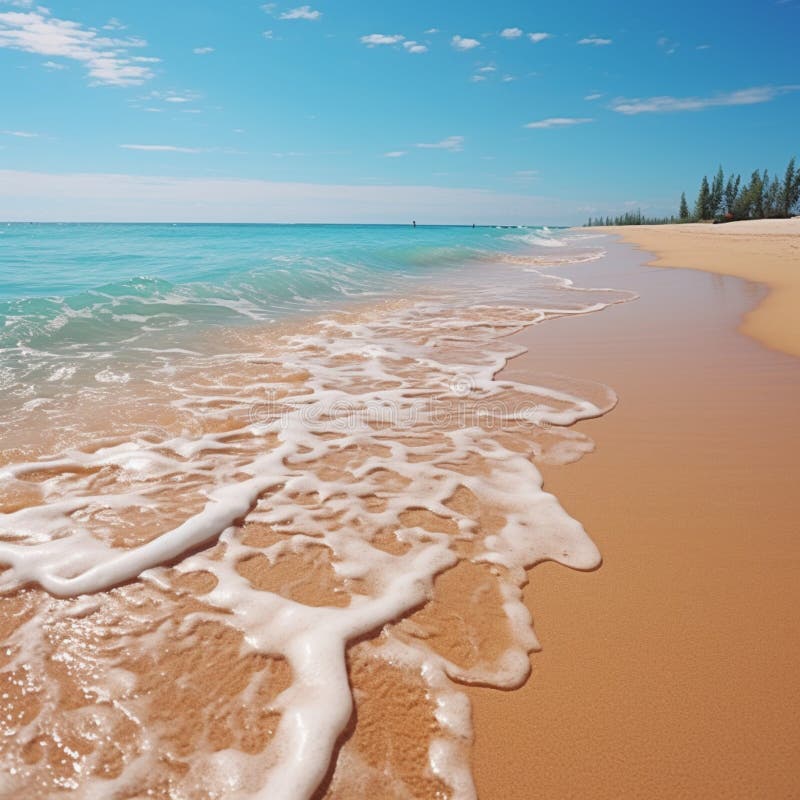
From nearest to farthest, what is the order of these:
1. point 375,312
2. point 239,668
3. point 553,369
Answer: point 239,668 → point 553,369 → point 375,312

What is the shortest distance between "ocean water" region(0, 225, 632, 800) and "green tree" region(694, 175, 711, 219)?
105812 millimetres

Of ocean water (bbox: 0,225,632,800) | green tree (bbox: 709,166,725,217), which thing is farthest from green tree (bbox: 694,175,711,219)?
ocean water (bbox: 0,225,632,800)

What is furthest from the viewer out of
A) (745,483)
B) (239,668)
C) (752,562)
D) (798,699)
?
(745,483)

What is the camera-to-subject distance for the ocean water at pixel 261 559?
1.67 m

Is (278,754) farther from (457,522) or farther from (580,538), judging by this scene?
(580,538)

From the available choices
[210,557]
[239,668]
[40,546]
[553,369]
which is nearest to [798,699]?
[239,668]

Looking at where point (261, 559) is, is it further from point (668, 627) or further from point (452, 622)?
point (668, 627)

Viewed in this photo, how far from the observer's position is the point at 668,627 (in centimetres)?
213

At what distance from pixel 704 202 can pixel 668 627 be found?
110245 millimetres

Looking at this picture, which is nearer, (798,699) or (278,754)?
(278,754)

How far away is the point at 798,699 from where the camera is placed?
181 cm

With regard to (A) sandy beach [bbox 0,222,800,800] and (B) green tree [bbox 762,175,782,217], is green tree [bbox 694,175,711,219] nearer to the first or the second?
(B) green tree [bbox 762,175,782,217]

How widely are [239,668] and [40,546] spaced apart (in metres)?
1.44

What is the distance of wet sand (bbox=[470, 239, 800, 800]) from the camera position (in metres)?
1.61
